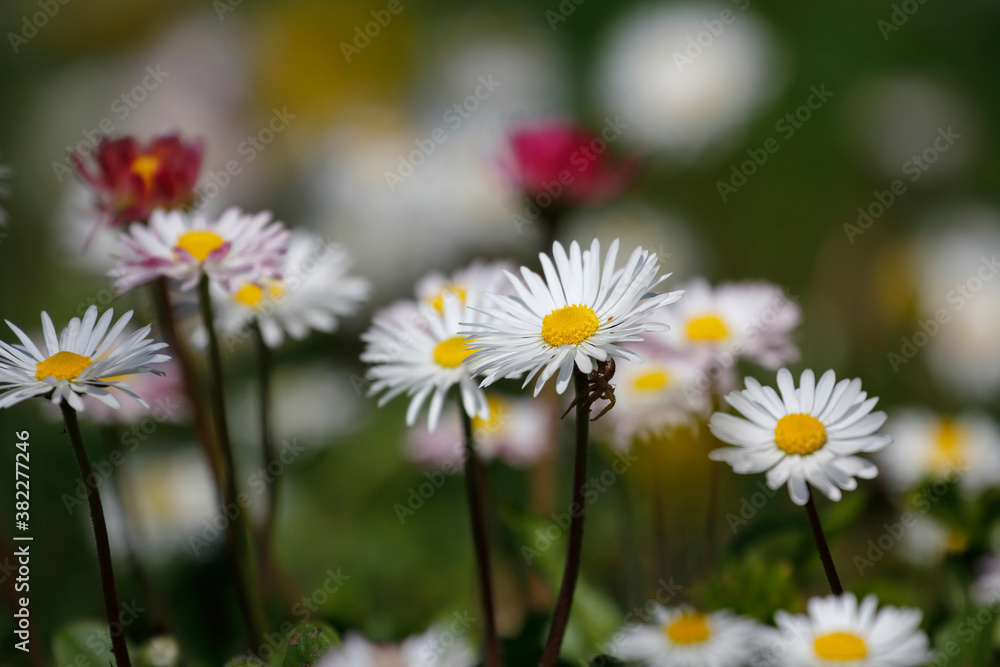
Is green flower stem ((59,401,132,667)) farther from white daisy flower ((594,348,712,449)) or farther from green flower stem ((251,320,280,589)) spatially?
white daisy flower ((594,348,712,449))

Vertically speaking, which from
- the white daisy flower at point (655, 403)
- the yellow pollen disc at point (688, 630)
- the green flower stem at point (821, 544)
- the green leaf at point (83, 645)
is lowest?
the green leaf at point (83, 645)

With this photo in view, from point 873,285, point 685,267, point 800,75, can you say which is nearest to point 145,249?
point 685,267

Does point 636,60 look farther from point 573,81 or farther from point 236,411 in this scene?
point 236,411

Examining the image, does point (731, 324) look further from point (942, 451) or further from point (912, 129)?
point (912, 129)

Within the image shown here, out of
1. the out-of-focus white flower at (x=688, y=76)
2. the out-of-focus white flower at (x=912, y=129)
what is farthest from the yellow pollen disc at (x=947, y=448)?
the out-of-focus white flower at (x=912, y=129)

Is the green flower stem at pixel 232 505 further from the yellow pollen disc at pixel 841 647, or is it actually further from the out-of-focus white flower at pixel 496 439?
the yellow pollen disc at pixel 841 647

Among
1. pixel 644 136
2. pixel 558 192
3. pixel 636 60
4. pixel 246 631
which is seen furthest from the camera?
pixel 636 60
